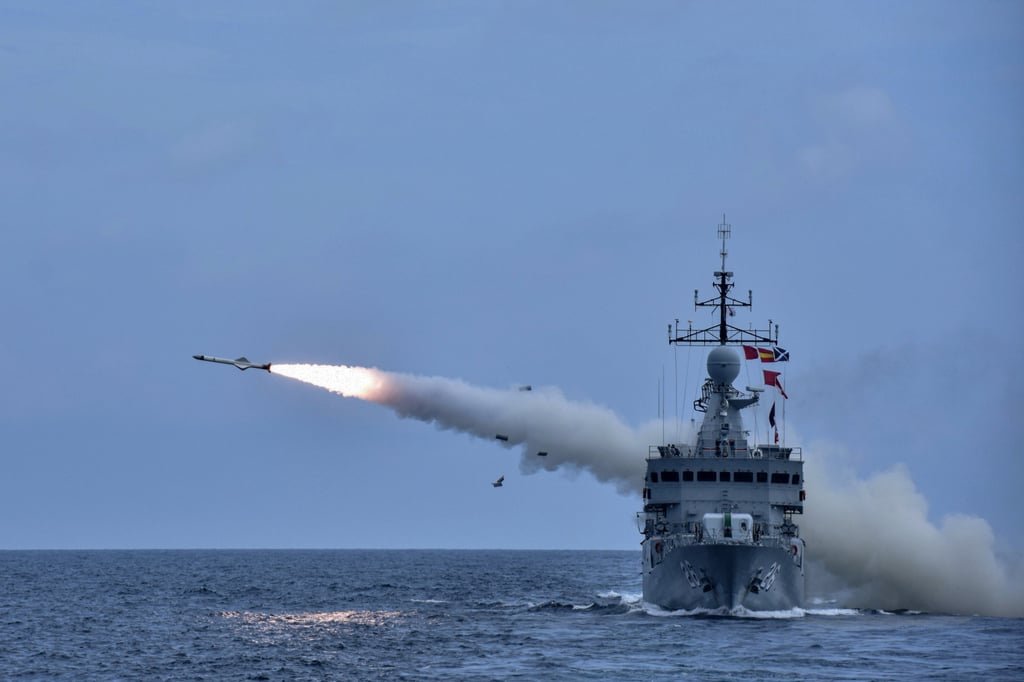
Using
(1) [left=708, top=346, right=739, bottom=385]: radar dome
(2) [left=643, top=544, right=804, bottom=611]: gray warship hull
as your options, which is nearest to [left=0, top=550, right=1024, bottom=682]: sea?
(2) [left=643, top=544, right=804, bottom=611]: gray warship hull

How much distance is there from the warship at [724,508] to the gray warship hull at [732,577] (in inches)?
1.7

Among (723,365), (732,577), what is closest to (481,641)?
(732,577)

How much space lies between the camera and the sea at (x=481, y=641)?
4694 cm

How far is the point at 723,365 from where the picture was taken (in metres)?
70.9

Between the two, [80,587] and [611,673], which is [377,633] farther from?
[80,587]

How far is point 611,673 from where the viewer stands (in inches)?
1820

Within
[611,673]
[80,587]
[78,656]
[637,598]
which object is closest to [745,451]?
[637,598]

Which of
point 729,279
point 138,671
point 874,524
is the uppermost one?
point 729,279

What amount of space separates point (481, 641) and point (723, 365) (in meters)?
21.3

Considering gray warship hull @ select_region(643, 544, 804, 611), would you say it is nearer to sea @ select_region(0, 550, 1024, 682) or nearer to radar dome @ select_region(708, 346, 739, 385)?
sea @ select_region(0, 550, 1024, 682)

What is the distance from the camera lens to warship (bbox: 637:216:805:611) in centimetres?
6125

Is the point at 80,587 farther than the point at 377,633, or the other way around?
the point at 80,587

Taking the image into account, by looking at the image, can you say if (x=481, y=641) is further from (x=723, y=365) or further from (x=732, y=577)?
(x=723, y=365)

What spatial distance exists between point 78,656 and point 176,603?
27.7m
